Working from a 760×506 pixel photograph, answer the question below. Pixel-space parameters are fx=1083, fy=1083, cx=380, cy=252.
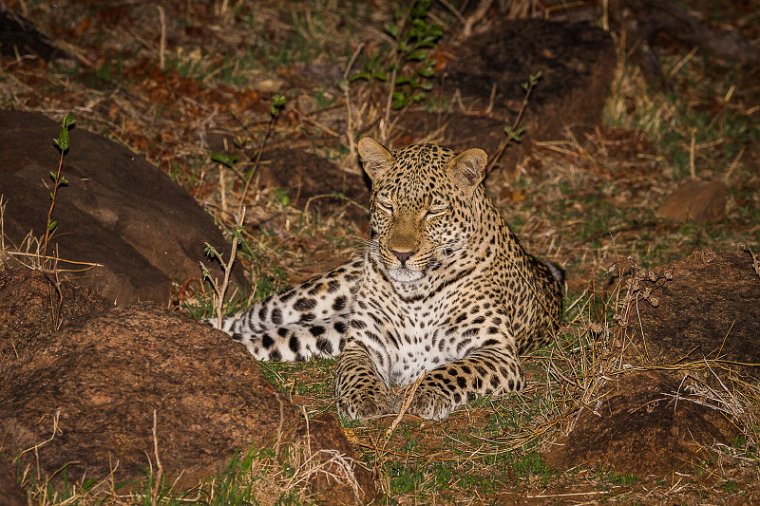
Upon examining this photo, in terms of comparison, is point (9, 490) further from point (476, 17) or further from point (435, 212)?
point (476, 17)

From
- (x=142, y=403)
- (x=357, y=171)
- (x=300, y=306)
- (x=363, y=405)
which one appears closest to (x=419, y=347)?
(x=363, y=405)

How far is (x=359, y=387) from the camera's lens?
827cm

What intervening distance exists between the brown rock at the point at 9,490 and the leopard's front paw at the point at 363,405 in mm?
2722

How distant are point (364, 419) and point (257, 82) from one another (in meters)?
8.05

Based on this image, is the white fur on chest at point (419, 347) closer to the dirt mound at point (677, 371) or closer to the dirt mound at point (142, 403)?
the dirt mound at point (677, 371)

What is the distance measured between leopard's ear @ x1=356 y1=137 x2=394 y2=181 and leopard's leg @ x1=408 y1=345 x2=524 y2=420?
171 cm

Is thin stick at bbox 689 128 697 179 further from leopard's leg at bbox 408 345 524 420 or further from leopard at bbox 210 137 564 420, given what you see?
leopard's leg at bbox 408 345 524 420

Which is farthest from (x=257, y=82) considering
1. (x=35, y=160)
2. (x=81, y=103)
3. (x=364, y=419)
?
(x=364, y=419)

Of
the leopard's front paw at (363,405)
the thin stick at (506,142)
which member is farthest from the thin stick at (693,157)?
the leopard's front paw at (363,405)

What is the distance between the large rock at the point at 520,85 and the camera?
45.1 ft

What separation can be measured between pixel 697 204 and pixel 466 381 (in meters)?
5.67

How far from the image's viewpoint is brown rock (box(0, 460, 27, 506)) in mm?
5680

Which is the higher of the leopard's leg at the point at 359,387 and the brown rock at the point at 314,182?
the leopard's leg at the point at 359,387

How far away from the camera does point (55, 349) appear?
7000 mm
